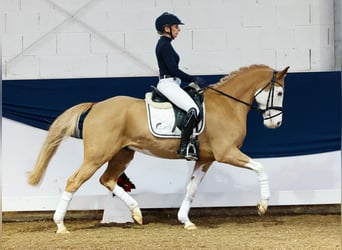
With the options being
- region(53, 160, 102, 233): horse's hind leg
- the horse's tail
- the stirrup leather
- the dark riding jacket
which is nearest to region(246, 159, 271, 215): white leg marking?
the stirrup leather

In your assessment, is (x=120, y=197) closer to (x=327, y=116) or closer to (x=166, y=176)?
(x=166, y=176)

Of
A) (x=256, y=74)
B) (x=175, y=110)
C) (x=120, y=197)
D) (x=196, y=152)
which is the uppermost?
(x=256, y=74)

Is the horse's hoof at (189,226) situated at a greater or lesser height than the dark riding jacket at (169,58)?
lesser

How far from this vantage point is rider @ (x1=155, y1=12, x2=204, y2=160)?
182 inches

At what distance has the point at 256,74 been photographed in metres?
4.98

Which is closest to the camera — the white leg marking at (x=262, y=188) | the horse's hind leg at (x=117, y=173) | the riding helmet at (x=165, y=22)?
the white leg marking at (x=262, y=188)

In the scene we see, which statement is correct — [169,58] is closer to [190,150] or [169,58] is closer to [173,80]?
[173,80]

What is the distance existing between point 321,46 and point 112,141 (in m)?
2.56

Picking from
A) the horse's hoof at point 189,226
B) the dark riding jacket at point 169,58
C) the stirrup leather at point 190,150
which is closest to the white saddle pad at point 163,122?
the stirrup leather at point 190,150

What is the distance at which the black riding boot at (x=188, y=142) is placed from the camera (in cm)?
460

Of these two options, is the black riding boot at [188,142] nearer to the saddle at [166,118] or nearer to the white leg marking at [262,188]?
the saddle at [166,118]

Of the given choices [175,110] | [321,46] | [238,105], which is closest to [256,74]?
[238,105]

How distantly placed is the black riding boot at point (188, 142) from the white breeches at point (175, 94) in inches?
2.7

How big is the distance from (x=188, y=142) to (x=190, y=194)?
0.58m
